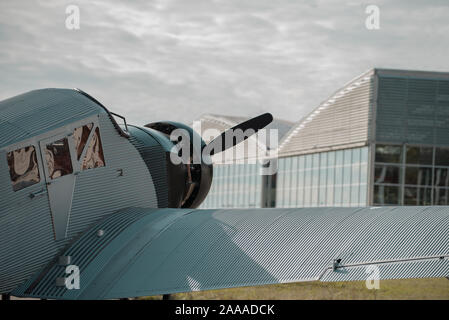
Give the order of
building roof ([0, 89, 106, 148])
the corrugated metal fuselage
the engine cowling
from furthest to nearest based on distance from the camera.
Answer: the engine cowling
building roof ([0, 89, 106, 148])
the corrugated metal fuselage

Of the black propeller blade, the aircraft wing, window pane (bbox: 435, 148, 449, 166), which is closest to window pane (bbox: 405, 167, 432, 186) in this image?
window pane (bbox: 435, 148, 449, 166)

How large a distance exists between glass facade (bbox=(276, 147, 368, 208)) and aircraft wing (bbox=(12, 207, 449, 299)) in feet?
83.8

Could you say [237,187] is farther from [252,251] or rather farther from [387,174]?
[252,251]

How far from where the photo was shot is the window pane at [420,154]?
31234 millimetres

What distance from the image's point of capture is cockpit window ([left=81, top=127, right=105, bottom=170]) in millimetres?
7734

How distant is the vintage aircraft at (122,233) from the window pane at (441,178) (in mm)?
25729

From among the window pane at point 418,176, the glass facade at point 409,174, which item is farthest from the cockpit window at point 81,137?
the window pane at point 418,176

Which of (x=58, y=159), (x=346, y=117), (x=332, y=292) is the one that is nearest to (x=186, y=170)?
(x=332, y=292)

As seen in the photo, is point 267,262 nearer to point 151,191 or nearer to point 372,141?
point 151,191

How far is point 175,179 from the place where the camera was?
10719 mm

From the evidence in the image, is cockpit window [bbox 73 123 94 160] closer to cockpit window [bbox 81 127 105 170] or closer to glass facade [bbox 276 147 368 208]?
cockpit window [bbox 81 127 105 170]

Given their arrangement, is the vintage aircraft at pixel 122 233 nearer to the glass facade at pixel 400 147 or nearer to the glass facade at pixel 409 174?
the glass facade at pixel 400 147

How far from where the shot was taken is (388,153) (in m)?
31.3
